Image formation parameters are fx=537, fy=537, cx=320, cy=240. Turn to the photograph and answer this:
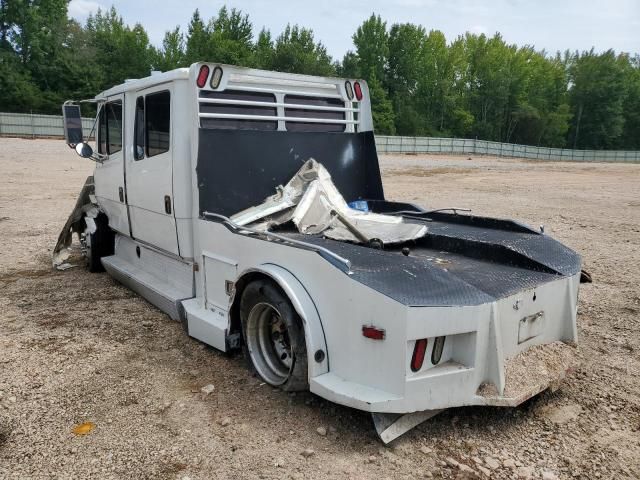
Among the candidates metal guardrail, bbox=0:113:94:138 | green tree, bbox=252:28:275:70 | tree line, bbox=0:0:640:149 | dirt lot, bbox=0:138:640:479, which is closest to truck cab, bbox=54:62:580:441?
dirt lot, bbox=0:138:640:479

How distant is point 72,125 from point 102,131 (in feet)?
1.56

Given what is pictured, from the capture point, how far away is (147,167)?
206 inches

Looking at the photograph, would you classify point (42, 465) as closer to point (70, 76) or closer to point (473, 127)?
point (70, 76)

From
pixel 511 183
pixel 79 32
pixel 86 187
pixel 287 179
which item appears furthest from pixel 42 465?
pixel 79 32

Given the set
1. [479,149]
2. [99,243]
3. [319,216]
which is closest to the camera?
[319,216]

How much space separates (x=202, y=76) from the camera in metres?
4.61

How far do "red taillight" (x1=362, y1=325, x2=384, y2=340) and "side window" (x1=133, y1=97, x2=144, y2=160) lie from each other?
335cm

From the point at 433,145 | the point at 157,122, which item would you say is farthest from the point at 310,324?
the point at 433,145

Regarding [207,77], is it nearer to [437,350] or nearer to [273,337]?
[273,337]

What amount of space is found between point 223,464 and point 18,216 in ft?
33.2

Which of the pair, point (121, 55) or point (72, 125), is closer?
point (72, 125)

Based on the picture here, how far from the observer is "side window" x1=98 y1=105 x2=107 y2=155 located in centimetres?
631

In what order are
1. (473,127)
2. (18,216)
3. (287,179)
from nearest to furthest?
(287,179) < (18,216) < (473,127)

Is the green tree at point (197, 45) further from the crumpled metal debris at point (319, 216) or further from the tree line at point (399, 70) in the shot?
the crumpled metal debris at point (319, 216)
